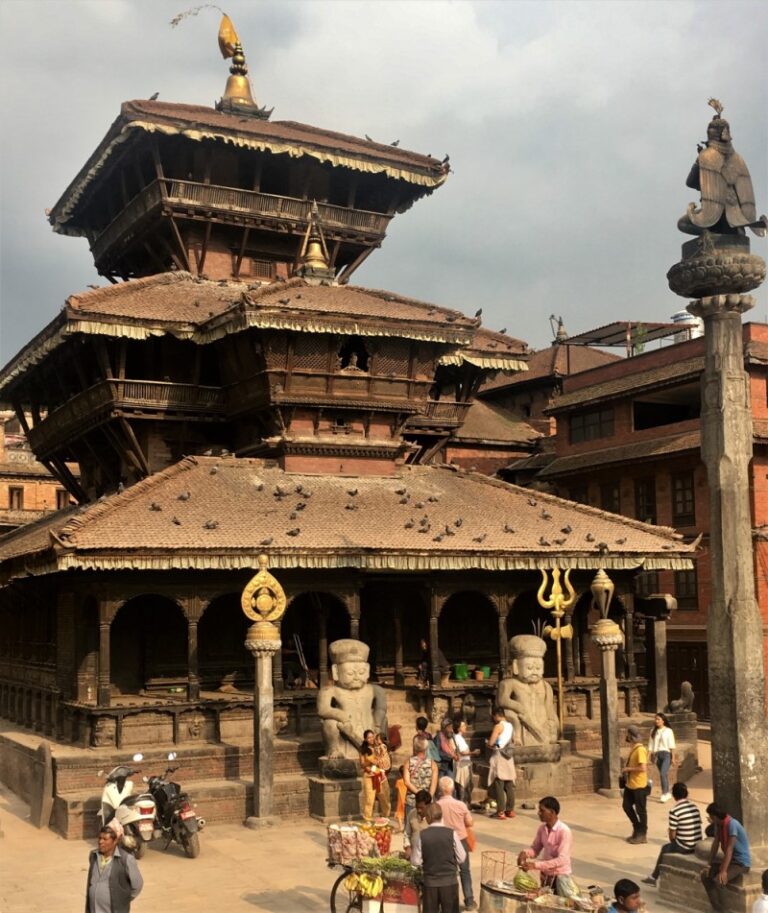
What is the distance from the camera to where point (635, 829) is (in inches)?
714

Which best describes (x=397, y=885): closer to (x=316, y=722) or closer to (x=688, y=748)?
(x=316, y=722)

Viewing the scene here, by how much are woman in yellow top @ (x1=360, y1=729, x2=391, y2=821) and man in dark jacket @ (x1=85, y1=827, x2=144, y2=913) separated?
26.0ft

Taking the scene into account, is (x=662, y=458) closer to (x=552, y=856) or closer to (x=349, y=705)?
(x=349, y=705)

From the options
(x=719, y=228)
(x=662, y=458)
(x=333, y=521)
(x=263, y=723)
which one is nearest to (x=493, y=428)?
(x=662, y=458)

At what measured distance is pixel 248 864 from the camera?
667 inches

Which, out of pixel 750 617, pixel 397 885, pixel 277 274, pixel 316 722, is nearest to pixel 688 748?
pixel 316 722

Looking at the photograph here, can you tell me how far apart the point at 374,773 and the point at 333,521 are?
6.93 meters

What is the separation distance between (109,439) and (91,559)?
9.92 meters

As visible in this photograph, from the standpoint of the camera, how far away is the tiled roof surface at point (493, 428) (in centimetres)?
4678

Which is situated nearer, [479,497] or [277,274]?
[479,497]

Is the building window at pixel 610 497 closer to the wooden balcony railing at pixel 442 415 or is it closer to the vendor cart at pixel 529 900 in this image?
the wooden balcony railing at pixel 442 415

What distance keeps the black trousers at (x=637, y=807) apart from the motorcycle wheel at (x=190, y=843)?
260 inches

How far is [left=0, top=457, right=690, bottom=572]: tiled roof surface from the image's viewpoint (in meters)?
21.6

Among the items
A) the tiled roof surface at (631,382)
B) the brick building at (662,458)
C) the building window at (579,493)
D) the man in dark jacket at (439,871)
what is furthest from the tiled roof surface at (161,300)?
the man in dark jacket at (439,871)
